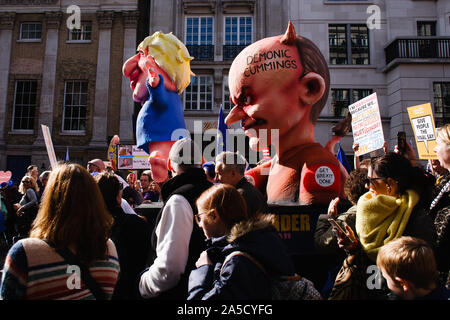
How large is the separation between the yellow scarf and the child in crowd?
366 millimetres

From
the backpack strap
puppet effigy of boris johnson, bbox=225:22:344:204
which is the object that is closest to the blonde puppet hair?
puppet effigy of boris johnson, bbox=225:22:344:204

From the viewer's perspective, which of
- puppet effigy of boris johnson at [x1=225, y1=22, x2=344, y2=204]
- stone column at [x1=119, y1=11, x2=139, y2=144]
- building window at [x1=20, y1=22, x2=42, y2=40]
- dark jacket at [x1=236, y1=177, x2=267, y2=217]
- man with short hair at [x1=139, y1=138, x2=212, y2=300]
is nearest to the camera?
man with short hair at [x1=139, y1=138, x2=212, y2=300]

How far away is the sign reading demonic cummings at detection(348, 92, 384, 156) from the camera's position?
437 cm

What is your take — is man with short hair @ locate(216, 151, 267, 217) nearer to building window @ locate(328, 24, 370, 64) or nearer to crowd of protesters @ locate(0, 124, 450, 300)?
crowd of protesters @ locate(0, 124, 450, 300)

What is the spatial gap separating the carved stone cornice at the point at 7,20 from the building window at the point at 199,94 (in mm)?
8925

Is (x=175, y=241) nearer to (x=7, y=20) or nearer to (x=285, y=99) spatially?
(x=285, y=99)

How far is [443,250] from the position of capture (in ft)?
6.30

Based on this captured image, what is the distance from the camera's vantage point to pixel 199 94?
16547mm

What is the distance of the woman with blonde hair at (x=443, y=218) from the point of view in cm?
192

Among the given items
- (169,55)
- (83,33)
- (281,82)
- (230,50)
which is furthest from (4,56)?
(281,82)

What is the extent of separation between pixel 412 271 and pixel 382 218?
0.50 meters

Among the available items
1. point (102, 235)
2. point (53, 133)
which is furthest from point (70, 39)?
point (102, 235)
